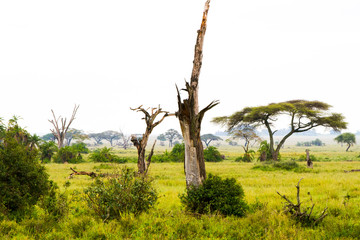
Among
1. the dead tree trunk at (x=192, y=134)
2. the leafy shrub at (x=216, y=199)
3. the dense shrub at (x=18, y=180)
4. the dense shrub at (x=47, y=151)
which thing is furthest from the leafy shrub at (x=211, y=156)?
the dense shrub at (x=18, y=180)

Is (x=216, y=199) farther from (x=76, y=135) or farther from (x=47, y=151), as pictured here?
(x=76, y=135)

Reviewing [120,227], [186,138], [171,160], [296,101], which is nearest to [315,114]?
[296,101]

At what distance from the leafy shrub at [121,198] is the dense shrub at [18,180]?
1389mm

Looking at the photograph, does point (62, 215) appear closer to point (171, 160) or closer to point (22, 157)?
point (22, 157)

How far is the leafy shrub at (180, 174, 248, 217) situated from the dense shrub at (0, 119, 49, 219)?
406cm

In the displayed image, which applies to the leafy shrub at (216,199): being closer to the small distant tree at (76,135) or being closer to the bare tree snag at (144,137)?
the bare tree snag at (144,137)

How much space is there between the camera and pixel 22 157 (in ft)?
22.8

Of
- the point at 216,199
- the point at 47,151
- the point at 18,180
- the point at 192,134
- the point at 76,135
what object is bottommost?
the point at 216,199

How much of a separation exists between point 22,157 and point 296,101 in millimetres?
30329

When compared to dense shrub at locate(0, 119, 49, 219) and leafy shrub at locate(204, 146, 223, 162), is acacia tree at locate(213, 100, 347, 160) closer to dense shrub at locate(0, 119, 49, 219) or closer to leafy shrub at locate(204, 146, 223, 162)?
leafy shrub at locate(204, 146, 223, 162)

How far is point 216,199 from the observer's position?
7156 millimetres

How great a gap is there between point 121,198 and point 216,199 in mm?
2553

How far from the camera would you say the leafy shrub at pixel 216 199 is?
23.3 feet

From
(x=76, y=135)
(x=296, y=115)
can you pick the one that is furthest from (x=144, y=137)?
(x=76, y=135)
